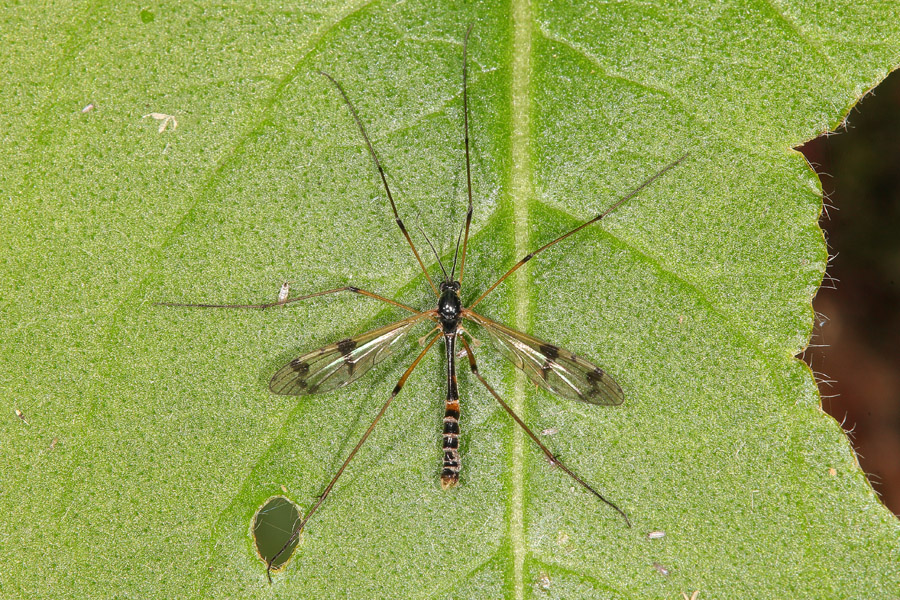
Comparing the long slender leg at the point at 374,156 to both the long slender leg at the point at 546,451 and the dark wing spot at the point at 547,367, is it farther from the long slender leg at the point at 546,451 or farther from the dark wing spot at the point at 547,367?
the dark wing spot at the point at 547,367

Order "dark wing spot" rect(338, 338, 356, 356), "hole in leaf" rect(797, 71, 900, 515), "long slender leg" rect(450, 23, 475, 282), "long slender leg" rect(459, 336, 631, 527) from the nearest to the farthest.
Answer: "long slender leg" rect(450, 23, 475, 282) → "long slender leg" rect(459, 336, 631, 527) → "dark wing spot" rect(338, 338, 356, 356) → "hole in leaf" rect(797, 71, 900, 515)

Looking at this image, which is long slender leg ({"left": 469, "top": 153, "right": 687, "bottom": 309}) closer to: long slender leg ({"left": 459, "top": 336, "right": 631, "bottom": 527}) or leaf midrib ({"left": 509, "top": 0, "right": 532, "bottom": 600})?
leaf midrib ({"left": 509, "top": 0, "right": 532, "bottom": 600})

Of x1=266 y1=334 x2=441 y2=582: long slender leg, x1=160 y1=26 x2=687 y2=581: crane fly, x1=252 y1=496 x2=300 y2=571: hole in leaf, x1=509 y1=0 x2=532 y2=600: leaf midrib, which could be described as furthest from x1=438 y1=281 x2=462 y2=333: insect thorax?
x1=252 y1=496 x2=300 y2=571: hole in leaf

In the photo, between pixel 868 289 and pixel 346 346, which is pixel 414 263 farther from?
pixel 868 289

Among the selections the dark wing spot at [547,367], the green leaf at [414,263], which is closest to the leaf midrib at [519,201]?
the green leaf at [414,263]

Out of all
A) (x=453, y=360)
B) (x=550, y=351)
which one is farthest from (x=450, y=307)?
(x=550, y=351)

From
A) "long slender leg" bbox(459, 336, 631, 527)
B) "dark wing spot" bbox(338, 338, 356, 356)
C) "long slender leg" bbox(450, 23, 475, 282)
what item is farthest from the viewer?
"dark wing spot" bbox(338, 338, 356, 356)
